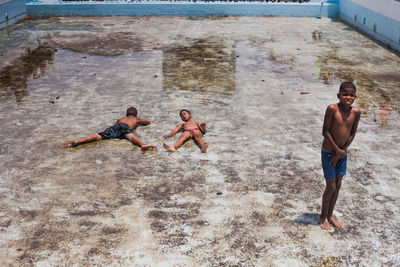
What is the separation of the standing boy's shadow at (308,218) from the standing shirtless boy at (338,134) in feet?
1.22

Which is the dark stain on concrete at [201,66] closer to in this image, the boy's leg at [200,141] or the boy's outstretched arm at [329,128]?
the boy's leg at [200,141]

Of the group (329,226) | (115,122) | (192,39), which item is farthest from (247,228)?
(192,39)

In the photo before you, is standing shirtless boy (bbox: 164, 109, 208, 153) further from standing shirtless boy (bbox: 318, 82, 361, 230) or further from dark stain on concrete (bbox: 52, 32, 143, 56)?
dark stain on concrete (bbox: 52, 32, 143, 56)

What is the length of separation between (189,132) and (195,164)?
75cm


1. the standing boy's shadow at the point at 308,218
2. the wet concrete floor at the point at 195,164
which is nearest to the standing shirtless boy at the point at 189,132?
the wet concrete floor at the point at 195,164

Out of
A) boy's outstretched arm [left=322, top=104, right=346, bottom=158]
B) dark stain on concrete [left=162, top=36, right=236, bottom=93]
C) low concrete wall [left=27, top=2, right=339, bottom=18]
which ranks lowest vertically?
dark stain on concrete [left=162, top=36, right=236, bottom=93]

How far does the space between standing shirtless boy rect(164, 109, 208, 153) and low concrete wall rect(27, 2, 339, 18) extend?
11.4m

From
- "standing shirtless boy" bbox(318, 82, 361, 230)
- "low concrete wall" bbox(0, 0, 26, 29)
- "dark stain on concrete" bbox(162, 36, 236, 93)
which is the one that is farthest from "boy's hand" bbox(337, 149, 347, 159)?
"low concrete wall" bbox(0, 0, 26, 29)

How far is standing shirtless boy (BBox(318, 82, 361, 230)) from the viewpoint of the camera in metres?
3.53

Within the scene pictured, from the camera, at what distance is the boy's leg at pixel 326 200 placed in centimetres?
369

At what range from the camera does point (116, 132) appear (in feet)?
19.2

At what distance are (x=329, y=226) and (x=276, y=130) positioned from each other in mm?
2486

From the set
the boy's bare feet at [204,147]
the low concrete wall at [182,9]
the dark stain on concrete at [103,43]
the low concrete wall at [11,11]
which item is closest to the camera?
the boy's bare feet at [204,147]

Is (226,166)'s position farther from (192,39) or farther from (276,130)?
(192,39)
